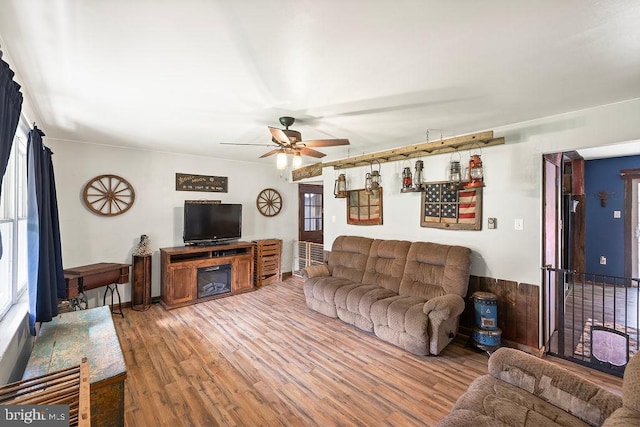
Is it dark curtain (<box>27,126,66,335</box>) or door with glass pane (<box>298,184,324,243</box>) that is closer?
dark curtain (<box>27,126,66,335</box>)

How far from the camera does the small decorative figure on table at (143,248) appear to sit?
13.6 feet

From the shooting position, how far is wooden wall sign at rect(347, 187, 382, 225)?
169 inches

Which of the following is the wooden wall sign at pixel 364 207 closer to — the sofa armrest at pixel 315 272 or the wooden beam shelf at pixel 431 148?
the wooden beam shelf at pixel 431 148

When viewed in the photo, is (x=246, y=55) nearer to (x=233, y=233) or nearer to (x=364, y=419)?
(x=364, y=419)

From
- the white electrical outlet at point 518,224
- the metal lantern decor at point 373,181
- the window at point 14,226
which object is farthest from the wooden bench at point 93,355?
the white electrical outlet at point 518,224

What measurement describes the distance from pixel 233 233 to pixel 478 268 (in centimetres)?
390

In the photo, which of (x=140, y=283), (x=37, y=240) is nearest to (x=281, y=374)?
(x=37, y=240)

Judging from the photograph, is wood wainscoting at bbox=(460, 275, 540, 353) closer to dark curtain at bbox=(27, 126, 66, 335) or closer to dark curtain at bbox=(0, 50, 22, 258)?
dark curtain at bbox=(0, 50, 22, 258)

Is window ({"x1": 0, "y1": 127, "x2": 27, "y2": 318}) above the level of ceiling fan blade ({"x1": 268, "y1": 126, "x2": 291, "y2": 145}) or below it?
below

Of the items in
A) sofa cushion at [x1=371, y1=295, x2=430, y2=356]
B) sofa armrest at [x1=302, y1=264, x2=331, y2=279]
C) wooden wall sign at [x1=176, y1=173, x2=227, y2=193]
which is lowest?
sofa cushion at [x1=371, y1=295, x2=430, y2=356]

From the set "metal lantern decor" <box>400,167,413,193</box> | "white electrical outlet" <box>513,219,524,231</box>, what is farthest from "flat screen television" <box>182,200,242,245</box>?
"white electrical outlet" <box>513,219,524,231</box>

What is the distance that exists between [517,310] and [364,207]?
2349mm

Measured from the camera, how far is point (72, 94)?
2.30 metres

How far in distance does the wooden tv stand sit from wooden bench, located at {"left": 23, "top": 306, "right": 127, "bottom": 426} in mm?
1495
